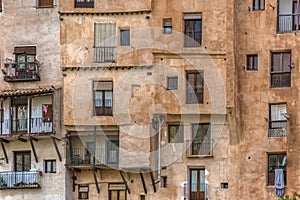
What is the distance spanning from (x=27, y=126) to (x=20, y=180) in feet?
9.03

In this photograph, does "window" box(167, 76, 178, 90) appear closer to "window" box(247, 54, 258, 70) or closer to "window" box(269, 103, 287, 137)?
"window" box(247, 54, 258, 70)

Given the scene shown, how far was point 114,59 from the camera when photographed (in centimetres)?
5775

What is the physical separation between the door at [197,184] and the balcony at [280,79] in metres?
5.61

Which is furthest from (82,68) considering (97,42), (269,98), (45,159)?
(269,98)

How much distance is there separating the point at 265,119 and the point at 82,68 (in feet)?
30.9

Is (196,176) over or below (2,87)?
below

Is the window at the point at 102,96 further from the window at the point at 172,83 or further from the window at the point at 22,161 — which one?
the window at the point at 22,161

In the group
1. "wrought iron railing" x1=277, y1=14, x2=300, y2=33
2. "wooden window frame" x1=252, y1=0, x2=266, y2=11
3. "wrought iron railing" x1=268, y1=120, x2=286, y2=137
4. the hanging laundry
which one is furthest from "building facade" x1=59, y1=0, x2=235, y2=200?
"wrought iron railing" x1=277, y1=14, x2=300, y2=33

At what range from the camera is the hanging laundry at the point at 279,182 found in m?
56.3

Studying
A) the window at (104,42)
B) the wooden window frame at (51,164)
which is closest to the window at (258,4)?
the window at (104,42)

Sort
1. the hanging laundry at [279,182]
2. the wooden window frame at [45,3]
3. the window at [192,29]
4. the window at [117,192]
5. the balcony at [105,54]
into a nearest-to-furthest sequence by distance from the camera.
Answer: the hanging laundry at [279,182] < the window at [192,29] < the balcony at [105,54] < the window at [117,192] < the wooden window frame at [45,3]

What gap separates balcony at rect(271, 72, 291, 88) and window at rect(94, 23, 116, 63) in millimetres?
8047

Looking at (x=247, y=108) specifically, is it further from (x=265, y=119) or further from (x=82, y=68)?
(x=82, y=68)

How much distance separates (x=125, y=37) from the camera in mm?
58094
